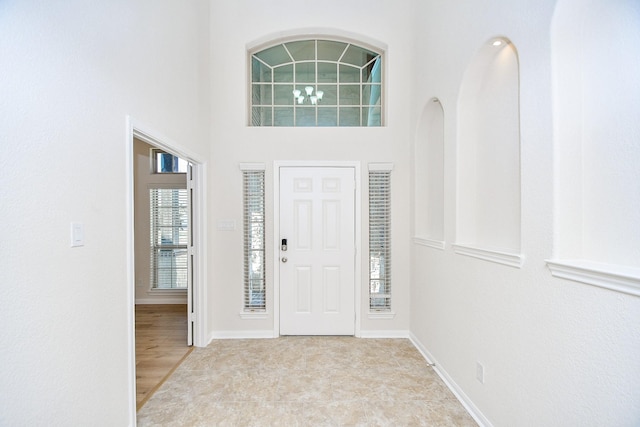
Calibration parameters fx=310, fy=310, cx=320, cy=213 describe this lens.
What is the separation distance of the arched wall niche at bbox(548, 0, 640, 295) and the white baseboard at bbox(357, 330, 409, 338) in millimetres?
2339

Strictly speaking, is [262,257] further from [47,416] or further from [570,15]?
[570,15]

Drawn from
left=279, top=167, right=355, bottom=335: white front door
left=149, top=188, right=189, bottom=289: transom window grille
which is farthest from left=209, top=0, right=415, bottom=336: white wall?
left=149, top=188, right=189, bottom=289: transom window grille

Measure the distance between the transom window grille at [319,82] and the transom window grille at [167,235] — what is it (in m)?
2.10

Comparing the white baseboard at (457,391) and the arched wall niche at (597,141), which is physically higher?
the arched wall niche at (597,141)

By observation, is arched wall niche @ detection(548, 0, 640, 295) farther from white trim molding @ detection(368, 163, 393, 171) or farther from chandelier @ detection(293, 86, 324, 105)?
chandelier @ detection(293, 86, 324, 105)

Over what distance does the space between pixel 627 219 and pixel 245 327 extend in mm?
3311

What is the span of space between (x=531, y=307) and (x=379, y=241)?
2008mm

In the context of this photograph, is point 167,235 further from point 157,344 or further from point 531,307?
point 531,307

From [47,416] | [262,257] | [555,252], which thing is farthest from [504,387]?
[262,257]

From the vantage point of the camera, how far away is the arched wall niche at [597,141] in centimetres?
123

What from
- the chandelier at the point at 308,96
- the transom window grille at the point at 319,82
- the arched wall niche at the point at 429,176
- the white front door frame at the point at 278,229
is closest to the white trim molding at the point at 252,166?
the white front door frame at the point at 278,229

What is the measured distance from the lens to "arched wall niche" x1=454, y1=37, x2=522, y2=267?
1942 millimetres

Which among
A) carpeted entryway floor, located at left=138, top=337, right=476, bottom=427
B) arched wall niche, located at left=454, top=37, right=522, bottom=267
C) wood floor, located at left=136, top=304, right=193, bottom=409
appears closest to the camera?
arched wall niche, located at left=454, top=37, right=522, bottom=267

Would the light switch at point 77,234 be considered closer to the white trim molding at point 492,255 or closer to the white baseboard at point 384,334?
the white trim molding at point 492,255
